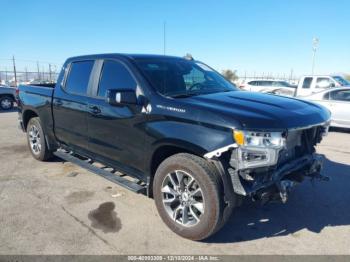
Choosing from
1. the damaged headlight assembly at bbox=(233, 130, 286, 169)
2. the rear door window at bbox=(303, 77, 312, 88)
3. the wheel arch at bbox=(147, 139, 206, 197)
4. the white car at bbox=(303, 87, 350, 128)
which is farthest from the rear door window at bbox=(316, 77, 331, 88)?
the damaged headlight assembly at bbox=(233, 130, 286, 169)

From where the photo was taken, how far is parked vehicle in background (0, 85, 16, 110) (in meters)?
15.1

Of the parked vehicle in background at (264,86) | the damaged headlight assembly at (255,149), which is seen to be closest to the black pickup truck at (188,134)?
the damaged headlight assembly at (255,149)

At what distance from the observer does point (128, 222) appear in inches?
142

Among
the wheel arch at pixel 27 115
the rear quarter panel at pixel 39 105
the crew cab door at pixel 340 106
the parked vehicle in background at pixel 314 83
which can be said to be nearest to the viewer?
the rear quarter panel at pixel 39 105

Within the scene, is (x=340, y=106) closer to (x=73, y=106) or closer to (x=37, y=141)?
(x=73, y=106)

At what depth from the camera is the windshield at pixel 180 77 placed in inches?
144

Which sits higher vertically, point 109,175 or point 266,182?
point 266,182

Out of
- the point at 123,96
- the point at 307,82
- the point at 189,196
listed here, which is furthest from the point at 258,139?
the point at 307,82

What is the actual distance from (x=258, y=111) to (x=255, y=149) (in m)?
0.45

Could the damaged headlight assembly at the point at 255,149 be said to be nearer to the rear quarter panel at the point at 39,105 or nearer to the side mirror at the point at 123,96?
the side mirror at the point at 123,96

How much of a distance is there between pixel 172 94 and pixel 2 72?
2690 centimetres

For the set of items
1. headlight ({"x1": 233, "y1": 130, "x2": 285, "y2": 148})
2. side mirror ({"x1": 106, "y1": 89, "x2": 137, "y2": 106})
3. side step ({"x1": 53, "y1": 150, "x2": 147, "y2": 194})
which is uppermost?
side mirror ({"x1": 106, "y1": 89, "x2": 137, "y2": 106})

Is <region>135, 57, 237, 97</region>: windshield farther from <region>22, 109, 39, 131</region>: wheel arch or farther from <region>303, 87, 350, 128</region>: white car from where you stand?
<region>303, 87, 350, 128</region>: white car

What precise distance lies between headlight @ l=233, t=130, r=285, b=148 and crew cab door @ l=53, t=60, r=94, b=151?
8.09 feet
